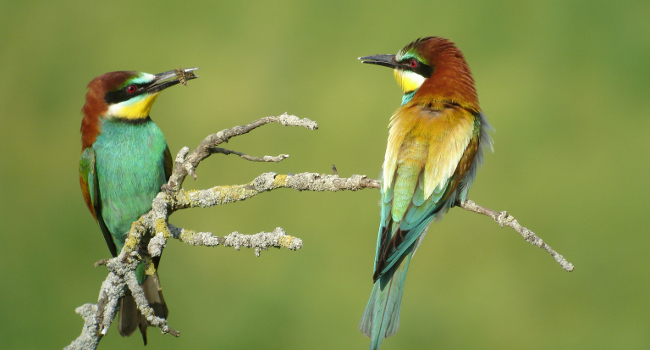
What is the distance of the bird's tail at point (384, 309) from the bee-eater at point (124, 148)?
0.67m

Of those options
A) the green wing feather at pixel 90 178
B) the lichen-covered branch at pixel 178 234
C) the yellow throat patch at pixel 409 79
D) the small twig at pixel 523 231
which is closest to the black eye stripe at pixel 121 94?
the green wing feather at pixel 90 178

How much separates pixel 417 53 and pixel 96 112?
104 cm

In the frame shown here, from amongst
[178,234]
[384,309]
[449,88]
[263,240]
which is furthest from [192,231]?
[449,88]

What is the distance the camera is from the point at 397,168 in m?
1.63

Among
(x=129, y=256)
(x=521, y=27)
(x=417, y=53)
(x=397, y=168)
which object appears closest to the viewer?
(x=129, y=256)

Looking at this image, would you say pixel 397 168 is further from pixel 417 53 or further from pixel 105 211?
pixel 105 211

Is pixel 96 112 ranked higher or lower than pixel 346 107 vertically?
lower

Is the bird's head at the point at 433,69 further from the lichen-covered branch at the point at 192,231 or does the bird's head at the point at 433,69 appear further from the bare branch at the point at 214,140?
the bare branch at the point at 214,140

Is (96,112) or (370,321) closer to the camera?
(370,321)

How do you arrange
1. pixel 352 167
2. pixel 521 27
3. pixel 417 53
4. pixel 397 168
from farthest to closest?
pixel 521 27
pixel 352 167
pixel 417 53
pixel 397 168

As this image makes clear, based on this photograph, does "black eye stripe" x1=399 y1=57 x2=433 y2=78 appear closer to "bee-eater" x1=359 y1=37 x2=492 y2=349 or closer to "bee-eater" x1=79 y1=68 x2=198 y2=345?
"bee-eater" x1=359 y1=37 x2=492 y2=349

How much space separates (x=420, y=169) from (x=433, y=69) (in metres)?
0.44

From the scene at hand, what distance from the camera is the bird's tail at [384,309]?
1695 mm

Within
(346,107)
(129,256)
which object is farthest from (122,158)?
(346,107)
